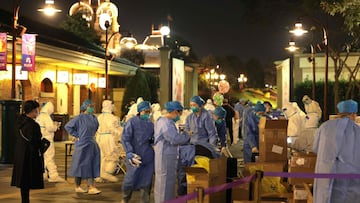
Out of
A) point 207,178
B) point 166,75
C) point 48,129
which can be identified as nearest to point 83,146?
point 48,129

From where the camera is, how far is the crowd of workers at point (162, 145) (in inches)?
301

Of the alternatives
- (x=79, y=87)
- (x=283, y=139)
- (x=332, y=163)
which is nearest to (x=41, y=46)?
(x=79, y=87)

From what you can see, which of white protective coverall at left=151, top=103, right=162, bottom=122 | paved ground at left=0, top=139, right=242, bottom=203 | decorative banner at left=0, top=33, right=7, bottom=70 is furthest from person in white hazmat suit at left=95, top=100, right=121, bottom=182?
decorative banner at left=0, top=33, right=7, bottom=70

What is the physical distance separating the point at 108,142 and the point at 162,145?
5.57 m

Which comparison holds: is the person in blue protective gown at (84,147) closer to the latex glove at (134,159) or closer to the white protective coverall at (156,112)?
the latex glove at (134,159)

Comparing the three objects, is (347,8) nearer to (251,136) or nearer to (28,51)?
(251,136)

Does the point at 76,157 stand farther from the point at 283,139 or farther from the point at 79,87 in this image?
the point at 79,87

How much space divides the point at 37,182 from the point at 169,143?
Answer: 80.6 inches

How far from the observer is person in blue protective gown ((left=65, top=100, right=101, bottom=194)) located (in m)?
12.4

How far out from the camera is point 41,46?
23.4m

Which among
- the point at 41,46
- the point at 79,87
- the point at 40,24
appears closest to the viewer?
the point at 41,46

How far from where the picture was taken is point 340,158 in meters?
7.60

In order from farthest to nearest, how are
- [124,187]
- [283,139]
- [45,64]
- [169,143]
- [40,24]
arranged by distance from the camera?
[40,24]
[45,64]
[283,139]
[124,187]
[169,143]

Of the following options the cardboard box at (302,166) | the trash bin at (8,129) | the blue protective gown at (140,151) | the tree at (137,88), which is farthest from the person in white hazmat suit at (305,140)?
the tree at (137,88)
